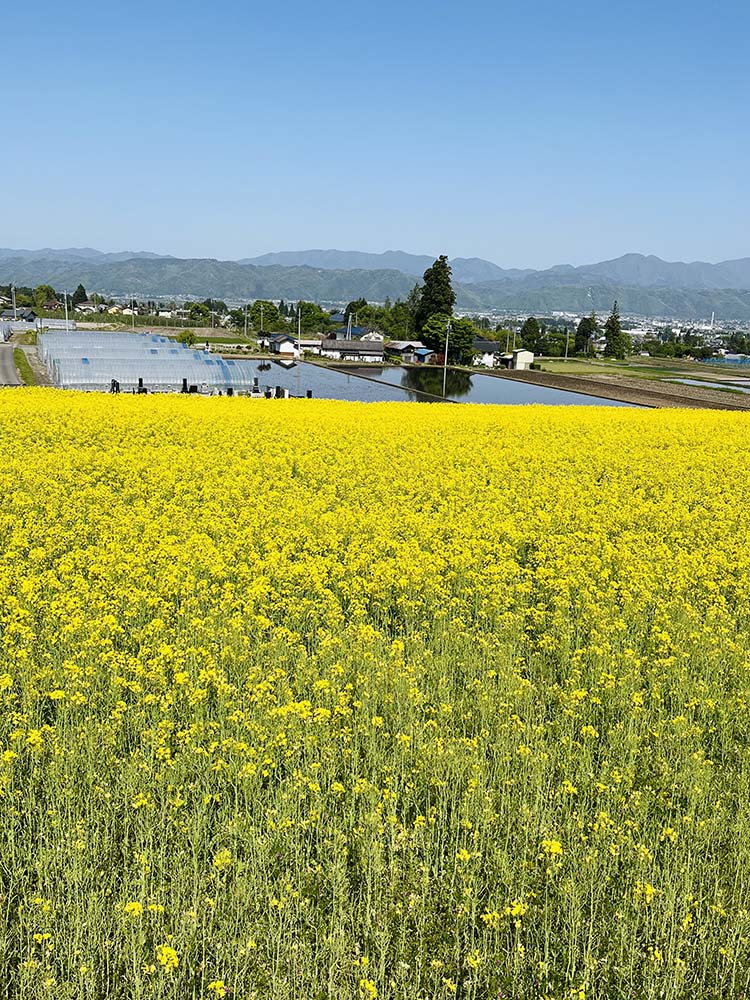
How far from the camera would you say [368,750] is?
625 centimetres

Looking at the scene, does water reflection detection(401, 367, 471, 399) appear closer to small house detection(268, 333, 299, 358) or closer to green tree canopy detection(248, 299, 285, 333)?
small house detection(268, 333, 299, 358)

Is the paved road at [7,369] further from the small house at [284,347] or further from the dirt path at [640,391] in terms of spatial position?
the dirt path at [640,391]

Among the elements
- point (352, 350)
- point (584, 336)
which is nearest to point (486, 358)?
point (352, 350)

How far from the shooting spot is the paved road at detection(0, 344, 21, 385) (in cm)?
4454

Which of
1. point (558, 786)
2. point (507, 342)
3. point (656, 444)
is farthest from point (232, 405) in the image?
point (507, 342)

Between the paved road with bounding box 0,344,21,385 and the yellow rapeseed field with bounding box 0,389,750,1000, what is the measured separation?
116ft

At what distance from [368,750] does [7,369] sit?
52.3 m

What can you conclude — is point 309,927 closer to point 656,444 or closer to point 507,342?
point 656,444

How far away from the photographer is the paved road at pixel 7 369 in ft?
146

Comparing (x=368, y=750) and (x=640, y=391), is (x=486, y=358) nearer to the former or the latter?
(x=640, y=391)

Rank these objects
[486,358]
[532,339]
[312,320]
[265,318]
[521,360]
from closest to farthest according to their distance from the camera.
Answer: [521,360] < [486,358] < [532,339] < [312,320] < [265,318]

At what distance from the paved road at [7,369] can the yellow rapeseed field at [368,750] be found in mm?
35396

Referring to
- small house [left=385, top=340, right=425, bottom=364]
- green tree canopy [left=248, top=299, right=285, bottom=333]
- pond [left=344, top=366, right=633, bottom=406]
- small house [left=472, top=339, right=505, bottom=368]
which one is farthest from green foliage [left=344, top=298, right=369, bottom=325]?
pond [left=344, top=366, right=633, bottom=406]

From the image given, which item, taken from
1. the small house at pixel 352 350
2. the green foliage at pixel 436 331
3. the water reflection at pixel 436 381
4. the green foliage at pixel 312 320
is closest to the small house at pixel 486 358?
the green foliage at pixel 436 331
